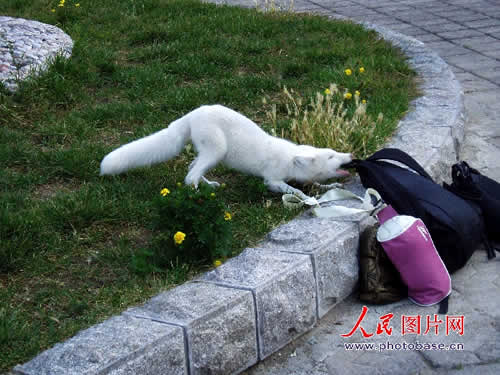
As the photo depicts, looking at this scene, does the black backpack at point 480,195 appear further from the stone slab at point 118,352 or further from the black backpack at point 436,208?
the stone slab at point 118,352

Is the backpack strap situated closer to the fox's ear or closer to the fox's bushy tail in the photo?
the fox's ear

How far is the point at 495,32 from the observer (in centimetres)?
845

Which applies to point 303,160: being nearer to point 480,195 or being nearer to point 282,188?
point 282,188

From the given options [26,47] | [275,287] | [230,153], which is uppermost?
[26,47]

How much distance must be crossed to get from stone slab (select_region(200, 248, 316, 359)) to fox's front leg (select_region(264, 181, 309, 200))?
0.73 metres

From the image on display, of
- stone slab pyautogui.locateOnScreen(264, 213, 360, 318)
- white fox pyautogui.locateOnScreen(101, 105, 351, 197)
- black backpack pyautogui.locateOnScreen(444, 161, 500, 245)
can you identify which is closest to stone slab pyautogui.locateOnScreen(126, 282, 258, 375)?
stone slab pyautogui.locateOnScreen(264, 213, 360, 318)

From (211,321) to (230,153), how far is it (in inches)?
58.6

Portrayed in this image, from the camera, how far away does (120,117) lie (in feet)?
17.4

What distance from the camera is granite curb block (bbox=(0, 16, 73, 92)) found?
18.5 feet

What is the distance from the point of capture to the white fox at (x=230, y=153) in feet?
13.0

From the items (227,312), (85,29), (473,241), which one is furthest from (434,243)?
(85,29)

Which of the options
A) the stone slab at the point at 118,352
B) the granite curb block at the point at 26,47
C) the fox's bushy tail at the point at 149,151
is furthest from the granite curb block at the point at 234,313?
the granite curb block at the point at 26,47

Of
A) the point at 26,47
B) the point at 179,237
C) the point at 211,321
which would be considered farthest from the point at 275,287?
the point at 26,47

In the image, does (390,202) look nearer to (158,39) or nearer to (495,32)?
(158,39)
